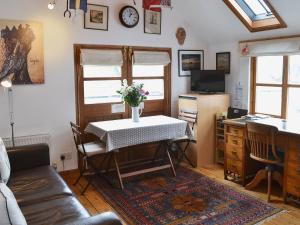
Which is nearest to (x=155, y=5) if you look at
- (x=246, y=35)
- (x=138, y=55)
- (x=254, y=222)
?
(x=138, y=55)

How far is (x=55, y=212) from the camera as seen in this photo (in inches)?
88.4

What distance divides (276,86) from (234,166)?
4.22 feet

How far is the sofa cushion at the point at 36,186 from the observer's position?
252cm

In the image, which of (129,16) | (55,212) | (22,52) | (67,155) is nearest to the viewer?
(55,212)

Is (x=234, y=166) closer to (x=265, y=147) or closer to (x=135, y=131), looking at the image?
(x=265, y=147)

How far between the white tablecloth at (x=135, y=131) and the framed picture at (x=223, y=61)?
127cm

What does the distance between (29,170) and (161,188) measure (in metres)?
1.57

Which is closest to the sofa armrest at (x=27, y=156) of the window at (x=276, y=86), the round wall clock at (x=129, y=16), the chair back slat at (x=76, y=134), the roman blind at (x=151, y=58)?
the chair back slat at (x=76, y=134)

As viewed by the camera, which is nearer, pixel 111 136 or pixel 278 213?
pixel 278 213

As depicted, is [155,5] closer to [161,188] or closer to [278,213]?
[161,188]

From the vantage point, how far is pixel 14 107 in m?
3.85

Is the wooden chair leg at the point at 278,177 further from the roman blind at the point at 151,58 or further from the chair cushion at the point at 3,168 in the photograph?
the chair cushion at the point at 3,168

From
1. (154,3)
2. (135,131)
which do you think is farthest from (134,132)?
(154,3)

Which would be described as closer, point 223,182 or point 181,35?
point 223,182
